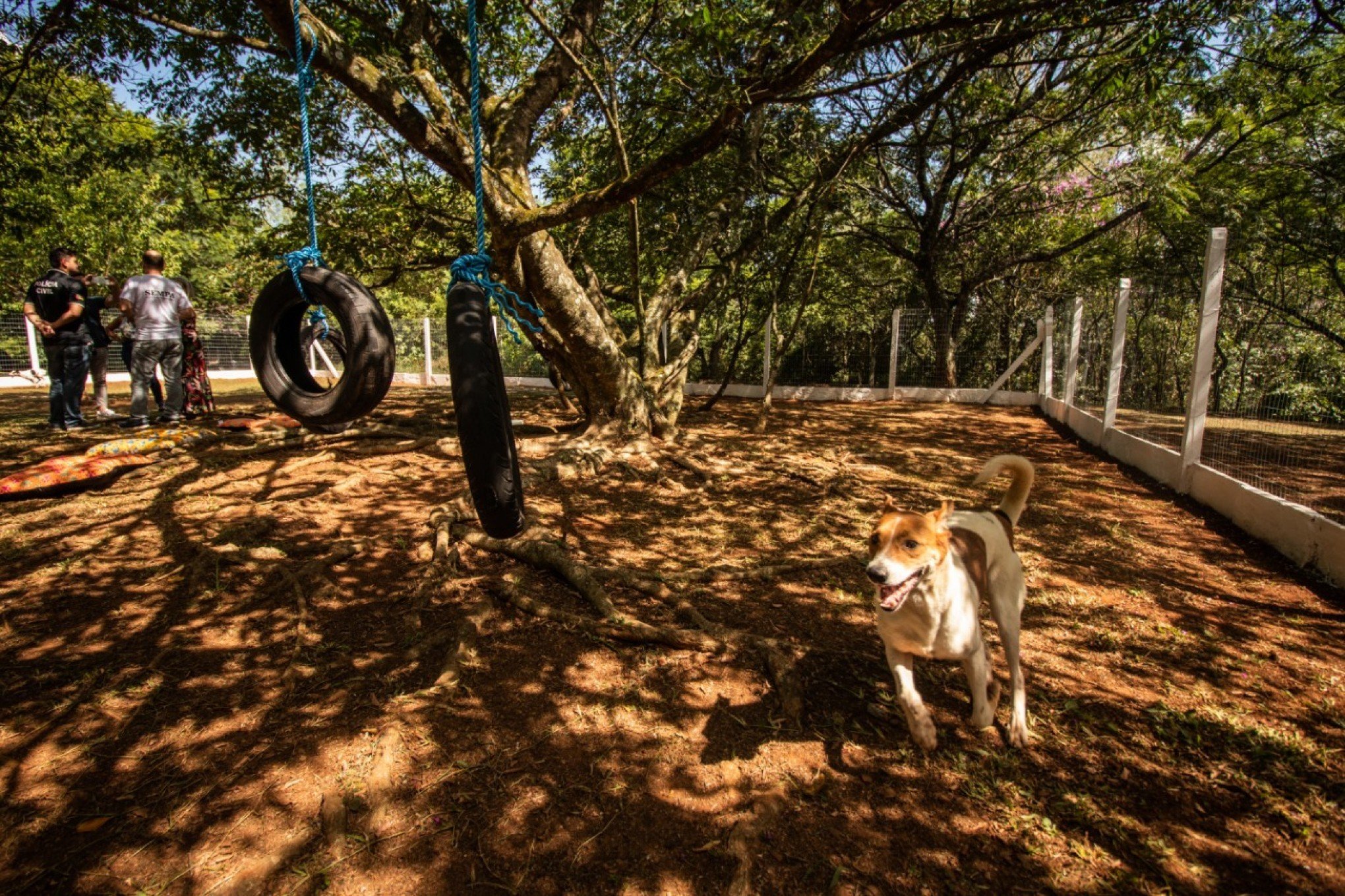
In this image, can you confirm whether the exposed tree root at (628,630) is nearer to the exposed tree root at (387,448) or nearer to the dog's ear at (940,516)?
the dog's ear at (940,516)

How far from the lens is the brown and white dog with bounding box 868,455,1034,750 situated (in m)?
2.33

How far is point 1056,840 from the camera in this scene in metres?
2.17

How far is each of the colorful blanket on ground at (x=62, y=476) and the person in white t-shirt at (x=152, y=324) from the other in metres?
1.69

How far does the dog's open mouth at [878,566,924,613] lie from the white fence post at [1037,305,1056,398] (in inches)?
470

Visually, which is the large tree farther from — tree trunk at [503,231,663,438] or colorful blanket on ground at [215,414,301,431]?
colorful blanket on ground at [215,414,301,431]

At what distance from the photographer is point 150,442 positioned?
6578 millimetres

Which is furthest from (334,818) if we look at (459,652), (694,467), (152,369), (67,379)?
(67,379)

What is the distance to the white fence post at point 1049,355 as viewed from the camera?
1220 cm

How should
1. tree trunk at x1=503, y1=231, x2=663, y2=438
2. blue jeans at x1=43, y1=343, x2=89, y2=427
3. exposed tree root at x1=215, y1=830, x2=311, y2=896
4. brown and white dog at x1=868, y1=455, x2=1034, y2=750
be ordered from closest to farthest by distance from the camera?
exposed tree root at x1=215, y1=830, x2=311, y2=896
brown and white dog at x1=868, y1=455, x2=1034, y2=750
tree trunk at x1=503, y1=231, x2=663, y2=438
blue jeans at x1=43, y1=343, x2=89, y2=427

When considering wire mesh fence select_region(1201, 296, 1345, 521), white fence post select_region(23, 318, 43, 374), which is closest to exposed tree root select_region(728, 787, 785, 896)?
wire mesh fence select_region(1201, 296, 1345, 521)

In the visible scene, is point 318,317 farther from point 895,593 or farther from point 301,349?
point 895,593

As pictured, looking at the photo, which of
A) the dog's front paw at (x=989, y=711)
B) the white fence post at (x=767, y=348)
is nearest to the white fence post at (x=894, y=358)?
the white fence post at (x=767, y=348)

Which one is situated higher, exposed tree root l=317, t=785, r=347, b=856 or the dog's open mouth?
the dog's open mouth

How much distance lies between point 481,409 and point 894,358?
14248mm
